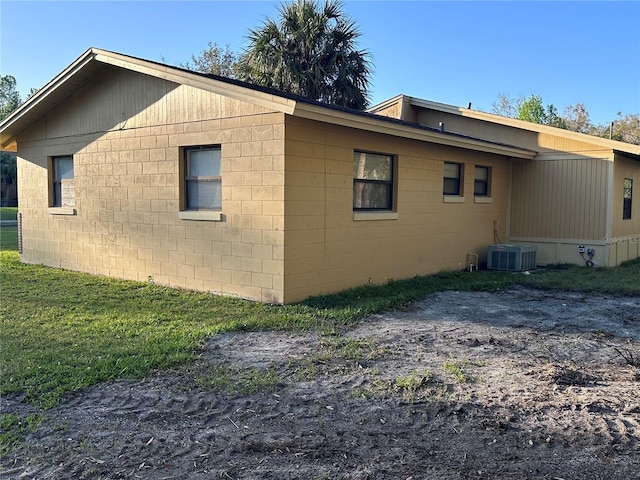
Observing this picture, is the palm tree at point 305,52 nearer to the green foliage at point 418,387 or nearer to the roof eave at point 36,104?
the roof eave at point 36,104

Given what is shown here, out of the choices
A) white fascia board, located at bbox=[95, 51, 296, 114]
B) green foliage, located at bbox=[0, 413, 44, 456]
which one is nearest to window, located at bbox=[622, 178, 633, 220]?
white fascia board, located at bbox=[95, 51, 296, 114]

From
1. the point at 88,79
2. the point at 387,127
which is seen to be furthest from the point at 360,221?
the point at 88,79

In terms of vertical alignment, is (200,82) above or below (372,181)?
above

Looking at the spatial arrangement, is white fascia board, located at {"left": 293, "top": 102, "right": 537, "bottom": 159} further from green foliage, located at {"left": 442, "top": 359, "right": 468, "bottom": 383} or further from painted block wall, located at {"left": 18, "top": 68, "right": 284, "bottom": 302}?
green foliage, located at {"left": 442, "top": 359, "right": 468, "bottom": 383}

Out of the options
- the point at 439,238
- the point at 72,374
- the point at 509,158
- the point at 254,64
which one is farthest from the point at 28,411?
the point at 254,64

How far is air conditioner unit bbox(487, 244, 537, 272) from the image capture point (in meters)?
12.5

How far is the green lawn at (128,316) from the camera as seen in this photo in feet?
16.5

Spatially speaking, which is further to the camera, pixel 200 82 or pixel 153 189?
pixel 153 189

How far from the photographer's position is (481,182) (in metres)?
13.3

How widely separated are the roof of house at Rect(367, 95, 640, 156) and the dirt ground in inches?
301

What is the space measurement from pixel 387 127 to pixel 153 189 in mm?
4257

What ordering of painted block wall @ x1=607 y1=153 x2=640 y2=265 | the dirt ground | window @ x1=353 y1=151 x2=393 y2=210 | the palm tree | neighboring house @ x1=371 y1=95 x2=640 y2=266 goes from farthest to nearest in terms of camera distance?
the palm tree, painted block wall @ x1=607 y1=153 x2=640 y2=265, neighboring house @ x1=371 y1=95 x2=640 y2=266, window @ x1=353 y1=151 x2=393 y2=210, the dirt ground

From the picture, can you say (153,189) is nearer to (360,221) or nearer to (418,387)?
(360,221)

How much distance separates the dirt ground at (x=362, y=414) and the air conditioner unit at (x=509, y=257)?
602cm
